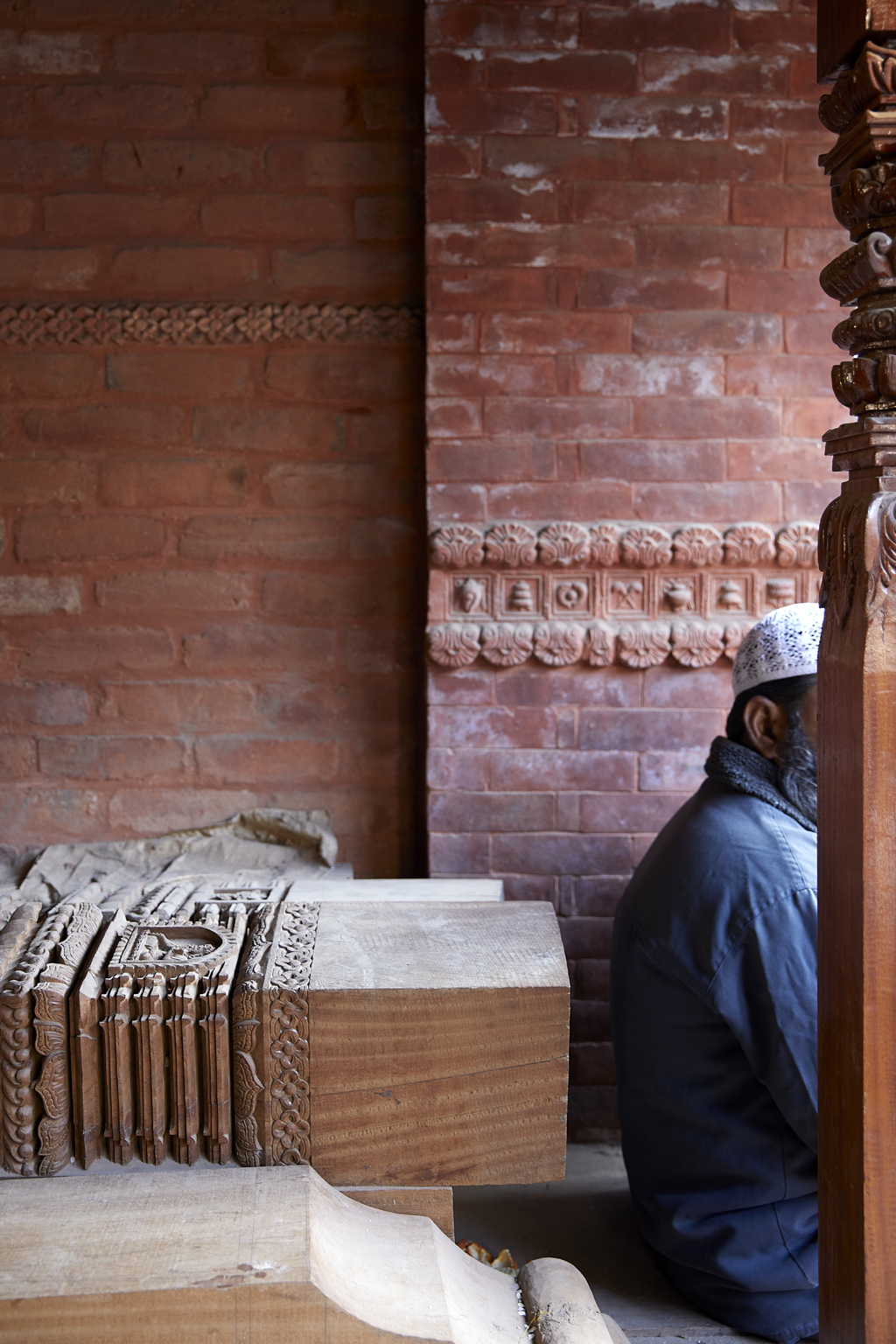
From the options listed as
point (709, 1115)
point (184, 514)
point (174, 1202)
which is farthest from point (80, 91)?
point (709, 1115)

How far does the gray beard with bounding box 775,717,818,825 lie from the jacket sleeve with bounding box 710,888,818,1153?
0.84ft

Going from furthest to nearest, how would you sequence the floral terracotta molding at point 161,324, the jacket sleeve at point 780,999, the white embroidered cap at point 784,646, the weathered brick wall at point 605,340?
the floral terracotta molding at point 161,324 → the weathered brick wall at point 605,340 → the white embroidered cap at point 784,646 → the jacket sleeve at point 780,999

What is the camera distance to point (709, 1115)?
6.70 ft

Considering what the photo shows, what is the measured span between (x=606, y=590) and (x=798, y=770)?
0.72 meters

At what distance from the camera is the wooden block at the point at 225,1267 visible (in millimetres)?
1329

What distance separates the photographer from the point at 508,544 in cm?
259

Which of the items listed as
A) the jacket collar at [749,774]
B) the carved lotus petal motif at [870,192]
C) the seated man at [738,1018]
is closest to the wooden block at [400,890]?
the seated man at [738,1018]

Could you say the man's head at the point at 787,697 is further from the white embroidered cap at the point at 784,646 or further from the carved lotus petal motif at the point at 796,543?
the carved lotus petal motif at the point at 796,543

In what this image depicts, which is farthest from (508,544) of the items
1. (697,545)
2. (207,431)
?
(207,431)

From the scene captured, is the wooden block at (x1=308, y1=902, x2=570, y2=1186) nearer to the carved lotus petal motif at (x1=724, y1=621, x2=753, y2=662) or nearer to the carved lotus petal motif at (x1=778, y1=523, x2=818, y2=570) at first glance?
the carved lotus petal motif at (x1=724, y1=621, x2=753, y2=662)

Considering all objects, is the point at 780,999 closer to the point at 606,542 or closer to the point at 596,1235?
the point at 596,1235

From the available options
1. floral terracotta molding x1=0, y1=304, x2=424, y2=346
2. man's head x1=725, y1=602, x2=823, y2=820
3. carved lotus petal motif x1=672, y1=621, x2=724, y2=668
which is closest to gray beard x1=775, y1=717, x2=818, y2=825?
man's head x1=725, y1=602, x2=823, y2=820

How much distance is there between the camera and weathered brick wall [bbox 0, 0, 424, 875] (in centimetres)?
272

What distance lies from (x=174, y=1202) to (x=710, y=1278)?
117 centimetres
